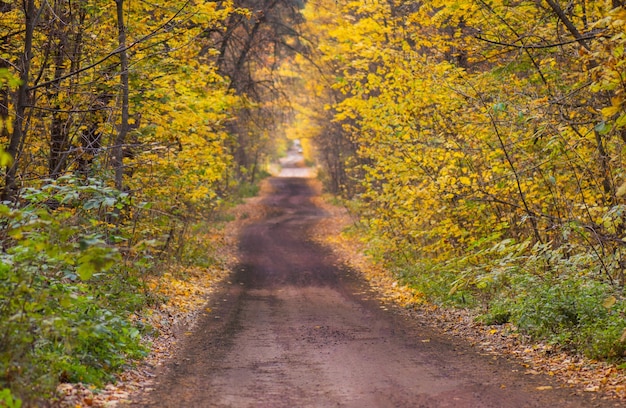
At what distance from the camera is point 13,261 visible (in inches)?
255

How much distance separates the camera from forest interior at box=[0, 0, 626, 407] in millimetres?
6875

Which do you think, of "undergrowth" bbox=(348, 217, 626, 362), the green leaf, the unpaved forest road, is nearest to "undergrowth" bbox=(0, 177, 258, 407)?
the unpaved forest road

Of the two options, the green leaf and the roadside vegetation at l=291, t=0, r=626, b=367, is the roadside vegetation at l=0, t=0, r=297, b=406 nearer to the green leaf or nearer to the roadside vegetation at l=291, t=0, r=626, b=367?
the roadside vegetation at l=291, t=0, r=626, b=367

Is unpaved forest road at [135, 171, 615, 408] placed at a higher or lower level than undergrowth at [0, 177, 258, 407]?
lower

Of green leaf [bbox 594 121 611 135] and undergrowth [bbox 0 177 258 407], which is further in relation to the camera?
green leaf [bbox 594 121 611 135]

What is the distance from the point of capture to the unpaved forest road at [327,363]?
7020 millimetres

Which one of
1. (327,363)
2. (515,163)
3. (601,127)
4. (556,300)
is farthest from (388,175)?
(601,127)

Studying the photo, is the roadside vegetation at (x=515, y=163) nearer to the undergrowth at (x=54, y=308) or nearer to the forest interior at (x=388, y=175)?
the forest interior at (x=388, y=175)

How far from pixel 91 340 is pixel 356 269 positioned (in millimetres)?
12744

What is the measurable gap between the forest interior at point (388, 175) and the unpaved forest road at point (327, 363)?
66cm

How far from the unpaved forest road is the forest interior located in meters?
0.66

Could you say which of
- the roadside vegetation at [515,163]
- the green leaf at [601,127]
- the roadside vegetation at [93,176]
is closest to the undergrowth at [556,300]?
the roadside vegetation at [515,163]

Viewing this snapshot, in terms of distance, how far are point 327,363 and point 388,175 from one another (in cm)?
752

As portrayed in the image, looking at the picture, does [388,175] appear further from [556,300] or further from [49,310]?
[49,310]
